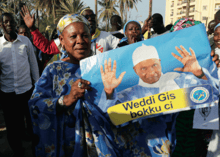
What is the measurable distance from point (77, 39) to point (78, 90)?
0.46 metres

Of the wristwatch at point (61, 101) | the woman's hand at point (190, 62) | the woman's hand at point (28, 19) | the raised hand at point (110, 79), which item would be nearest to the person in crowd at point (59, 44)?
the woman's hand at point (28, 19)

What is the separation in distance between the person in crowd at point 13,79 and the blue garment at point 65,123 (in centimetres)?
188

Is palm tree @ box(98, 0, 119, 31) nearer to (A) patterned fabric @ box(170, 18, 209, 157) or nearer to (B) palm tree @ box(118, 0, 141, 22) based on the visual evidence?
(B) palm tree @ box(118, 0, 141, 22)

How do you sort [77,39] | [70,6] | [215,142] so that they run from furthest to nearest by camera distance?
1. [70,6]
2. [215,142]
3. [77,39]

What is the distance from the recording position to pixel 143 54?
4.59 feet

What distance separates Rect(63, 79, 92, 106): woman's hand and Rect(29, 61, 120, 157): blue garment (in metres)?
0.06

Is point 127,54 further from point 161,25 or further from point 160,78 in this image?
point 161,25

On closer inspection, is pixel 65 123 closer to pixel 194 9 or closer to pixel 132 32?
pixel 132 32

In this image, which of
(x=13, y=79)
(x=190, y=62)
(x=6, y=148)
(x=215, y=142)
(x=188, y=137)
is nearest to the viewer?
(x=190, y=62)

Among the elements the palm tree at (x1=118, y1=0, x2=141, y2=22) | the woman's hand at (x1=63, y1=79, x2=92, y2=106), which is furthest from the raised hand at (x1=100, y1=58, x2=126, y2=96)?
the palm tree at (x1=118, y1=0, x2=141, y2=22)

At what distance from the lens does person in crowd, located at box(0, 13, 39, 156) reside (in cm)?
310

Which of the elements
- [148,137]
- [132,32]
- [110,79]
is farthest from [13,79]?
[148,137]

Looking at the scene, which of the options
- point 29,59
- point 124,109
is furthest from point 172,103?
point 29,59

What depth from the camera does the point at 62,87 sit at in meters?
1.56
